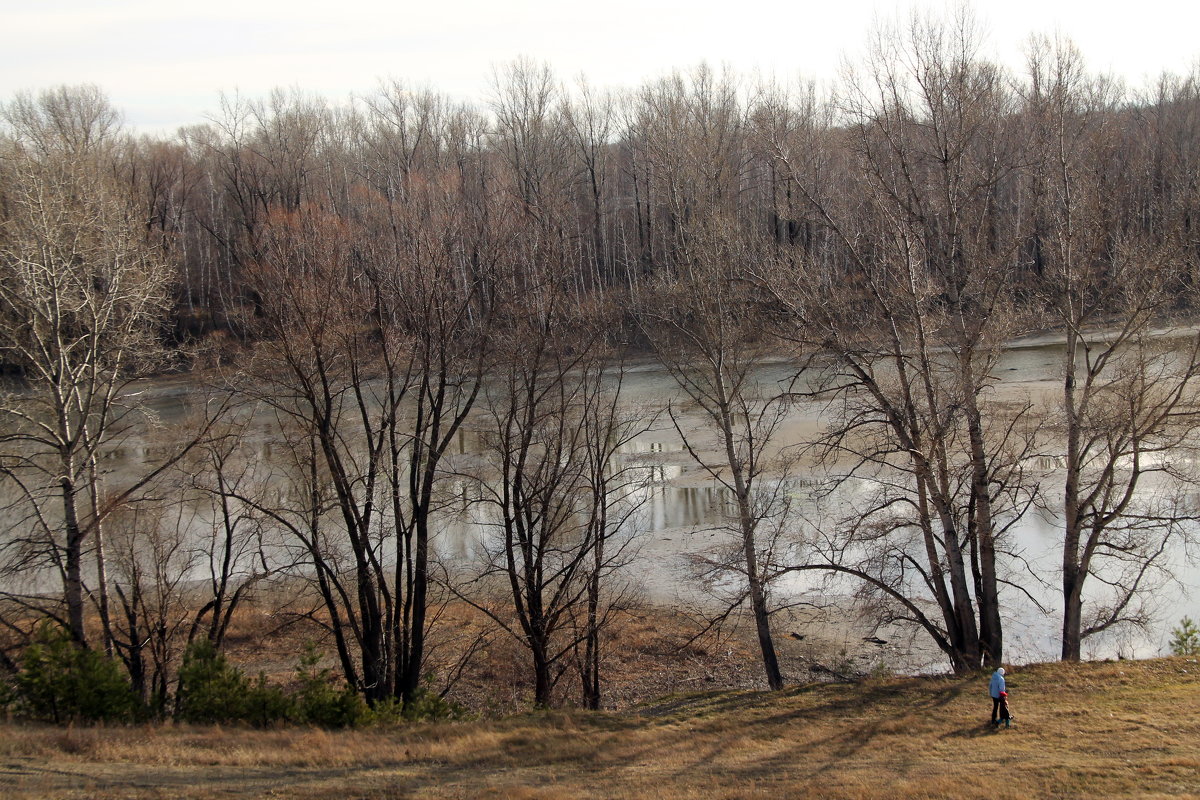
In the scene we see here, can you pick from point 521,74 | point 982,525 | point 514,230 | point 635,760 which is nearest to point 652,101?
point 521,74

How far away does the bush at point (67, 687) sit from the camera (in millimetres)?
12164

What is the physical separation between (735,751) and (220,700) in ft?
24.9

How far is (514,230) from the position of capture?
18094mm

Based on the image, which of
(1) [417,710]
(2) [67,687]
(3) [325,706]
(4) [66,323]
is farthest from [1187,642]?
(4) [66,323]

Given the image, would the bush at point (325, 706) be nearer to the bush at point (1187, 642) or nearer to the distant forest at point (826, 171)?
the distant forest at point (826, 171)

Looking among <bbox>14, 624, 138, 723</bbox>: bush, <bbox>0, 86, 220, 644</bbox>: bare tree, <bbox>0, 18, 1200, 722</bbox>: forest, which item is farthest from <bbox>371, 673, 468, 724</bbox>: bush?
<bbox>0, 86, 220, 644</bbox>: bare tree

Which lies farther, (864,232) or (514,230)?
(514,230)

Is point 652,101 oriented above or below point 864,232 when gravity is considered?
above

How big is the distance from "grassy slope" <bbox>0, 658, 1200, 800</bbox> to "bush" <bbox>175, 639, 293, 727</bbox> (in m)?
0.74

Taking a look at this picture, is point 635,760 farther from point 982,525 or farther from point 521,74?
point 521,74

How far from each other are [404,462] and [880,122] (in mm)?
17683

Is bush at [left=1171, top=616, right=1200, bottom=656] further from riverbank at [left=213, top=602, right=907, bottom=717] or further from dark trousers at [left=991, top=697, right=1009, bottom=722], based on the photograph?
dark trousers at [left=991, top=697, right=1009, bottom=722]

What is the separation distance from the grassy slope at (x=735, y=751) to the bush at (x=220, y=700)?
738mm

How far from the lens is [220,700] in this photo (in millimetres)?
12859
